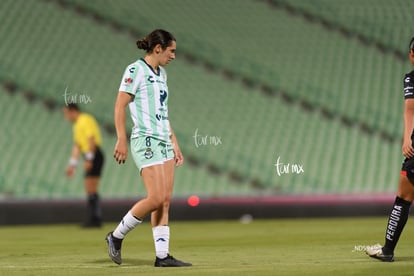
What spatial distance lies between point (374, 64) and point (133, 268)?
1278 cm

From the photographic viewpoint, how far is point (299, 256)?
27.9 ft

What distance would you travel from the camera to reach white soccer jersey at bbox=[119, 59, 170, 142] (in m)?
7.52

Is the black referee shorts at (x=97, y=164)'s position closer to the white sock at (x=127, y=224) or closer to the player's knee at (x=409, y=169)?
the white sock at (x=127, y=224)

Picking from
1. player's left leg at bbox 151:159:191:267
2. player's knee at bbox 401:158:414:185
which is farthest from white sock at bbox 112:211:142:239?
player's knee at bbox 401:158:414:185

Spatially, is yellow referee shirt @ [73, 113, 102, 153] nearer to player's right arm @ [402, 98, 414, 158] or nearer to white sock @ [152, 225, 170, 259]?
white sock @ [152, 225, 170, 259]

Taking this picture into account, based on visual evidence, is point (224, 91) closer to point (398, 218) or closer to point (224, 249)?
point (224, 249)

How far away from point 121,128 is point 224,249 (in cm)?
273

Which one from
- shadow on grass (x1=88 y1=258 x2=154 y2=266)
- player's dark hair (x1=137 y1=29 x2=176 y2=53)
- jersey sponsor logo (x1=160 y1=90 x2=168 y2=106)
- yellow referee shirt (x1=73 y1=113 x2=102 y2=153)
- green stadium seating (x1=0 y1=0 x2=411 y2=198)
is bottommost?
shadow on grass (x1=88 y1=258 x2=154 y2=266)

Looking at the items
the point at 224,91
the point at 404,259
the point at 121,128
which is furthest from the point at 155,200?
the point at 224,91

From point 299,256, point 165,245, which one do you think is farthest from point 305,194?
point 165,245

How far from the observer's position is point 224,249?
967cm

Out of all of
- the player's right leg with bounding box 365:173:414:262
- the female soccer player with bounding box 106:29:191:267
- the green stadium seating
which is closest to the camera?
the female soccer player with bounding box 106:29:191:267

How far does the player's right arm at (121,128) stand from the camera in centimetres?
729

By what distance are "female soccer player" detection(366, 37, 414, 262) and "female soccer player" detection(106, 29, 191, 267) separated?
5.11 feet
